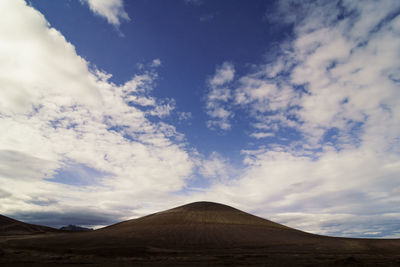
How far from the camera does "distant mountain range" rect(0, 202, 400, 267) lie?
4537 centimetres

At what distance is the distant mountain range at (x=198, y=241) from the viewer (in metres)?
45.4

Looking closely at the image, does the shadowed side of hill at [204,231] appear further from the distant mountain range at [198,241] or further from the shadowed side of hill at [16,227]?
the shadowed side of hill at [16,227]

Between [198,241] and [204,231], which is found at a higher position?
[204,231]

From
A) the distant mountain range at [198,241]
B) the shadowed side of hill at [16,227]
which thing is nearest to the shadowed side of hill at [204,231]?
the distant mountain range at [198,241]

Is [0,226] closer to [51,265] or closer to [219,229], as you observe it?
[219,229]

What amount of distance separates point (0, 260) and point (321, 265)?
43.4m

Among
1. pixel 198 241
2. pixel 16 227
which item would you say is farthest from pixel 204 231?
pixel 16 227

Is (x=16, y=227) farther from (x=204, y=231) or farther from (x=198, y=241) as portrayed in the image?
(x=198, y=241)

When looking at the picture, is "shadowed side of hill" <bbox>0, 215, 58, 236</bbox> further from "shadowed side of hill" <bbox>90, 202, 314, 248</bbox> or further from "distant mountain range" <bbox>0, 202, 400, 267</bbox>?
"shadowed side of hill" <bbox>90, 202, 314, 248</bbox>

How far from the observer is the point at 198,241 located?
65.2 m

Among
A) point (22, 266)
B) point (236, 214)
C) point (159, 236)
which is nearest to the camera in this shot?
point (22, 266)

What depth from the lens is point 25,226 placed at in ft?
446

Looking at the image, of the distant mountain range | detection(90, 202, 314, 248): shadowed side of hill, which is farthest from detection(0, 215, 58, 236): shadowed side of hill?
detection(90, 202, 314, 248): shadowed side of hill

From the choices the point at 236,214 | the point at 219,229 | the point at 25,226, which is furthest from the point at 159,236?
the point at 25,226
